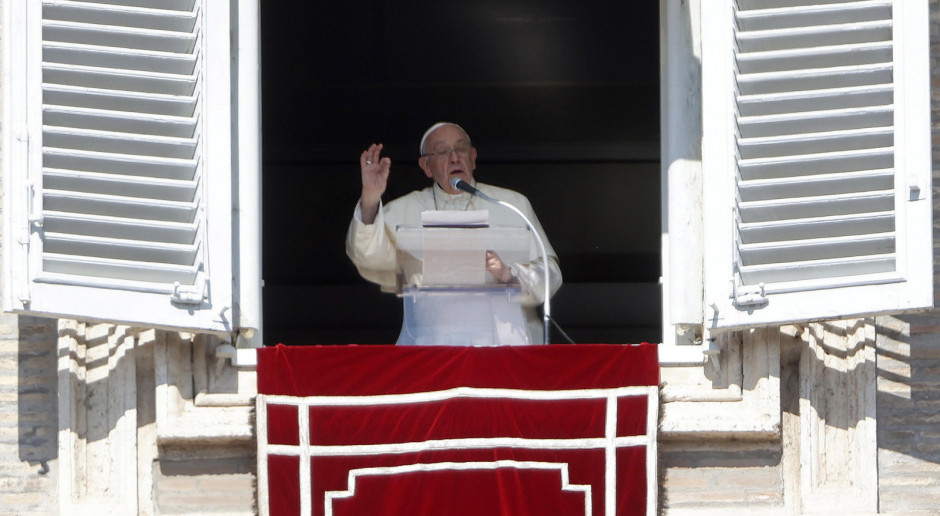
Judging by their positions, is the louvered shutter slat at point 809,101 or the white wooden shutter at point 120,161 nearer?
the white wooden shutter at point 120,161

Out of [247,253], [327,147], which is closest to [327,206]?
[327,147]

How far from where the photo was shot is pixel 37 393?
6.77m

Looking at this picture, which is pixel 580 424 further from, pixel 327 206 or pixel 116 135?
pixel 327 206

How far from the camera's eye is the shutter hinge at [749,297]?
641 cm

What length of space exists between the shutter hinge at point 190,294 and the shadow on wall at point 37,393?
63 cm

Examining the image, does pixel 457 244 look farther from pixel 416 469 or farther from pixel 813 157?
pixel 813 157

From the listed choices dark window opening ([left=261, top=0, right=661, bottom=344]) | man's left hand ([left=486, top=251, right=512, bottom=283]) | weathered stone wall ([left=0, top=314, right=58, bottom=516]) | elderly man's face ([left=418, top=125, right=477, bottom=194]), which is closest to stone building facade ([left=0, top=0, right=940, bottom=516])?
weathered stone wall ([left=0, top=314, right=58, bottom=516])

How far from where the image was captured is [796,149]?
6.55m

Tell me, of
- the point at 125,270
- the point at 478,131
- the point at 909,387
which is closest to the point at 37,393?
the point at 125,270

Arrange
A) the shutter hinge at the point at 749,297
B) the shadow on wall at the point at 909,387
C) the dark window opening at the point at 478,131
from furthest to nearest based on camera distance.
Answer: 1. the dark window opening at the point at 478,131
2. the shadow on wall at the point at 909,387
3. the shutter hinge at the point at 749,297

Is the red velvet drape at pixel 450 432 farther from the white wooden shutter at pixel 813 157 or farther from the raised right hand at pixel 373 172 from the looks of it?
the raised right hand at pixel 373 172

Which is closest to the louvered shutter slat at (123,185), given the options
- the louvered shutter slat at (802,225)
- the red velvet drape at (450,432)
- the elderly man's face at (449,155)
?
the red velvet drape at (450,432)

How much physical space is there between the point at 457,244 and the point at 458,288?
229 mm

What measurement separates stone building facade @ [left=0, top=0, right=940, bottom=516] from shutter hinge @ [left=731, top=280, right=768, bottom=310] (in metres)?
0.28
